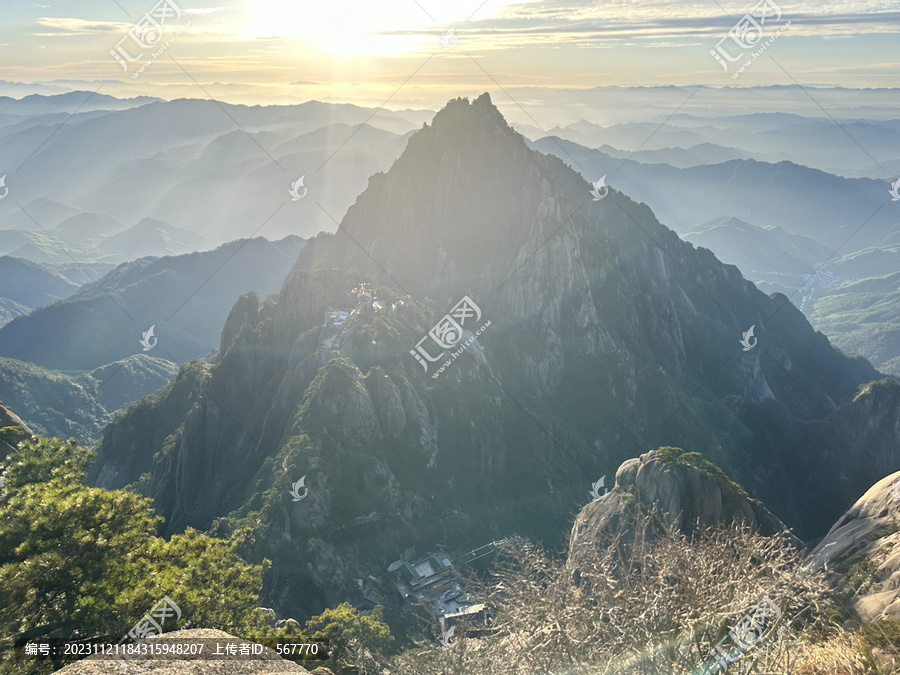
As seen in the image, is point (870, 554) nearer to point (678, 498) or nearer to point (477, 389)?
point (678, 498)

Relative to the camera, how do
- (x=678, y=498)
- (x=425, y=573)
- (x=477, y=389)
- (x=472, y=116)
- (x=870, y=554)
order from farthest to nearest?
(x=472, y=116)
(x=477, y=389)
(x=425, y=573)
(x=678, y=498)
(x=870, y=554)

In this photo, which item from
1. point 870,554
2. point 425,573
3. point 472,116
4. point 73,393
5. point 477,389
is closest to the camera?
point 870,554

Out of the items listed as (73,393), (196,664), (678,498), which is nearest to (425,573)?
(678,498)

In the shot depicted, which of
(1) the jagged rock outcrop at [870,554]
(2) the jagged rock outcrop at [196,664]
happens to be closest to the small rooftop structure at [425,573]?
(1) the jagged rock outcrop at [870,554]

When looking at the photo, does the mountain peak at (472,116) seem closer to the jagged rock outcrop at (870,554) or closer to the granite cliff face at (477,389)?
the granite cliff face at (477,389)

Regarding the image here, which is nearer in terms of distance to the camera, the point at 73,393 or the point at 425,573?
the point at 425,573

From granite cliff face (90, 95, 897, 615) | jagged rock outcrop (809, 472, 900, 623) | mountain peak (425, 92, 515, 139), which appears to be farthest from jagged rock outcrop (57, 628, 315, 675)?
mountain peak (425, 92, 515, 139)

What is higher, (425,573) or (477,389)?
(477,389)

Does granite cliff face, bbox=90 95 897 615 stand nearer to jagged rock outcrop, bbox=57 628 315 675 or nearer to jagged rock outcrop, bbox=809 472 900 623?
jagged rock outcrop, bbox=809 472 900 623
